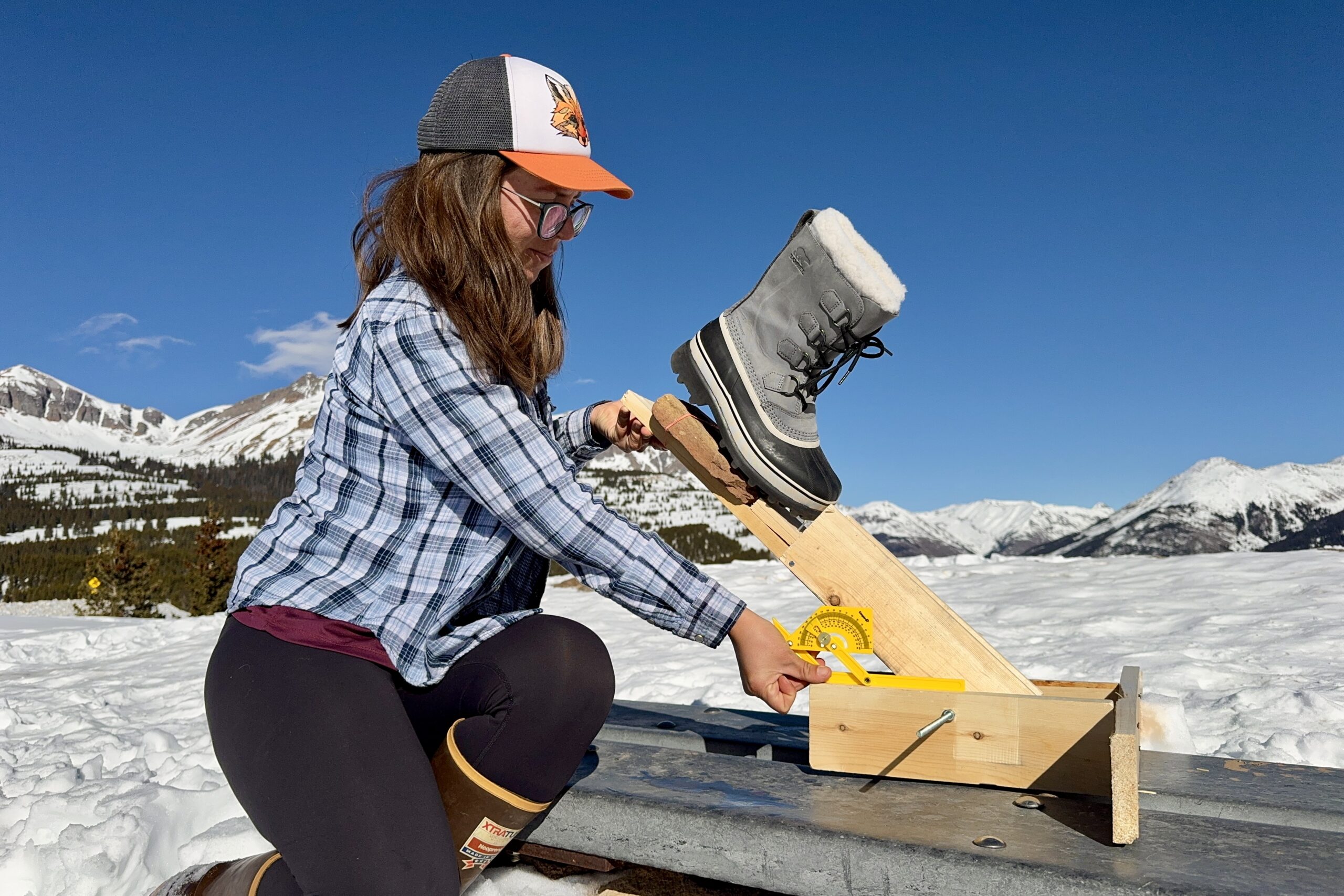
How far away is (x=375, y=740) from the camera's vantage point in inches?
65.3

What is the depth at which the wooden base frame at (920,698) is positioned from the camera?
6.12 feet

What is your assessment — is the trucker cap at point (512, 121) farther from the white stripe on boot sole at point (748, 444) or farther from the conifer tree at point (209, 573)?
the conifer tree at point (209, 573)

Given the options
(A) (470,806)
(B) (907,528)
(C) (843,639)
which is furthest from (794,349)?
(B) (907,528)

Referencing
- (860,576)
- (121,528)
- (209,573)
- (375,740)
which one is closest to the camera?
(375,740)

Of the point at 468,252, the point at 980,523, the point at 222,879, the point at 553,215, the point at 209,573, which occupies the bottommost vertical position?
the point at 980,523

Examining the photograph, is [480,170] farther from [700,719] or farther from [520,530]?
[700,719]

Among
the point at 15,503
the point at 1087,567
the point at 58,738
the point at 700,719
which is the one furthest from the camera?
the point at 15,503

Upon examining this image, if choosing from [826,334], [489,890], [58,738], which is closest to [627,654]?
[58,738]

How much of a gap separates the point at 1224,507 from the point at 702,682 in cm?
5804

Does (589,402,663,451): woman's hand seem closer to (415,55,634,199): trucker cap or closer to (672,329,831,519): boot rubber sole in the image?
(672,329,831,519): boot rubber sole

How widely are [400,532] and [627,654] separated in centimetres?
426

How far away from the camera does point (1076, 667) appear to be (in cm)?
459

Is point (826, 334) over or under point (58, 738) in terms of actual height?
over

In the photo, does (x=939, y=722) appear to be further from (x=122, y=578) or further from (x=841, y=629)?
(x=122, y=578)
